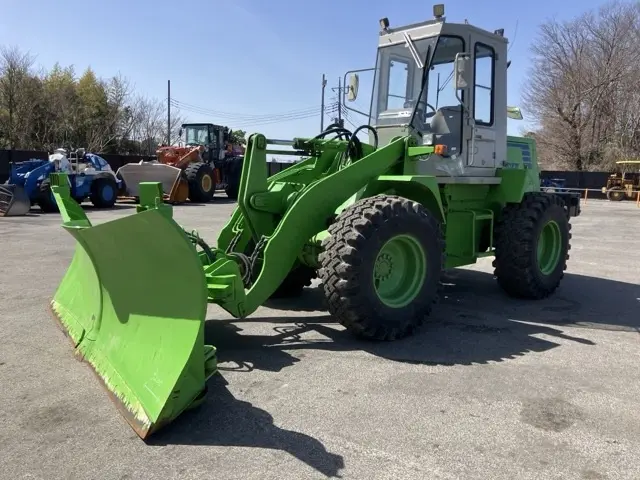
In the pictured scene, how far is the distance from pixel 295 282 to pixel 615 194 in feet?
106

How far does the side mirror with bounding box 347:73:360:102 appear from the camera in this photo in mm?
6754

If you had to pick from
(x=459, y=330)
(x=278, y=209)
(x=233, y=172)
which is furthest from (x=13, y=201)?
(x=459, y=330)

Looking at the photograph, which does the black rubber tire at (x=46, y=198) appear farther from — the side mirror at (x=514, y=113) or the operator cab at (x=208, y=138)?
the side mirror at (x=514, y=113)

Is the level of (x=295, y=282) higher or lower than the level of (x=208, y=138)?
lower

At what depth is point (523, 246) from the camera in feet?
20.9

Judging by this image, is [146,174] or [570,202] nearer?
[570,202]

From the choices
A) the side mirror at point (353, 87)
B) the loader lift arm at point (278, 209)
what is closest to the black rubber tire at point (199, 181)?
the side mirror at point (353, 87)

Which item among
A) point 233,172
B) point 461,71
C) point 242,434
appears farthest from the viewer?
point 233,172

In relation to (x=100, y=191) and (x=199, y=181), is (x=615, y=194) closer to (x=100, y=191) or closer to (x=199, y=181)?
(x=199, y=181)

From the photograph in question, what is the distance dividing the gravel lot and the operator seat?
1835 millimetres

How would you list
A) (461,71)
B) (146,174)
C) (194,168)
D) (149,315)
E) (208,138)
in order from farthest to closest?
(208,138), (194,168), (146,174), (461,71), (149,315)

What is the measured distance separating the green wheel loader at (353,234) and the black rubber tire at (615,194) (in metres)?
28.8

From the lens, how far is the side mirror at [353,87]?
675 cm

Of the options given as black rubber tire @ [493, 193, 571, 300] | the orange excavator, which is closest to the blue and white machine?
the orange excavator
